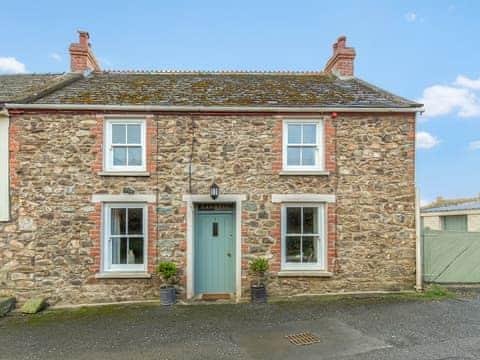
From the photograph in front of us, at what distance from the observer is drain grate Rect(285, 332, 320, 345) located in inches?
217

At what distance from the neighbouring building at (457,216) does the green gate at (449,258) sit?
7.15m

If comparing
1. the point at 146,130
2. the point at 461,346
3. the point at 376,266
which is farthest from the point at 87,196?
the point at 461,346

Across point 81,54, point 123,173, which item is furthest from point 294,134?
point 81,54

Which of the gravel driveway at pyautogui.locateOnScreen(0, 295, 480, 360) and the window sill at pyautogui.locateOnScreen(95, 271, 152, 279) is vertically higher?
the window sill at pyautogui.locateOnScreen(95, 271, 152, 279)

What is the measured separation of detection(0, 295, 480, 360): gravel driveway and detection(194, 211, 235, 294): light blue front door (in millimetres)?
942

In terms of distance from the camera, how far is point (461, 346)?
204 inches

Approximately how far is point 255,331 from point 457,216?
15.5 metres

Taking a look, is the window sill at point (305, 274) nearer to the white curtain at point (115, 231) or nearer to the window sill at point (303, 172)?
the window sill at point (303, 172)

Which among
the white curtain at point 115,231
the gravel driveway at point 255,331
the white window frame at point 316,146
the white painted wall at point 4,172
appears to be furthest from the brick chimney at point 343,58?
the white painted wall at point 4,172

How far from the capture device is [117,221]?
8.26 m

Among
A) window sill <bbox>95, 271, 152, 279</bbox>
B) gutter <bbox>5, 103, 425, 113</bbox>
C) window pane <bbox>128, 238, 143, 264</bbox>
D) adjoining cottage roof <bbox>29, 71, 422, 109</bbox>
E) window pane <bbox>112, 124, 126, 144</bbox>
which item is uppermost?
adjoining cottage roof <bbox>29, 71, 422, 109</bbox>

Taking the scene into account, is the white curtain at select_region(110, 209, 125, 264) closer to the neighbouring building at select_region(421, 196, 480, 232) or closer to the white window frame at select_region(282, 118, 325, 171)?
the white window frame at select_region(282, 118, 325, 171)


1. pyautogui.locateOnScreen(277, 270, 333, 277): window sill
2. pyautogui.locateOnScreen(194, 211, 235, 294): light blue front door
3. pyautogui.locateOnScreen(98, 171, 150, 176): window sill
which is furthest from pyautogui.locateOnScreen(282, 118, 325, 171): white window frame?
pyautogui.locateOnScreen(98, 171, 150, 176): window sill

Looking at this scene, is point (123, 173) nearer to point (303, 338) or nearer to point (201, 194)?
point (201, 194)
